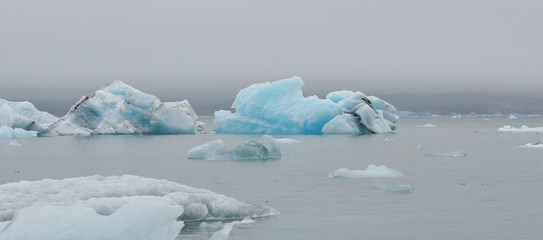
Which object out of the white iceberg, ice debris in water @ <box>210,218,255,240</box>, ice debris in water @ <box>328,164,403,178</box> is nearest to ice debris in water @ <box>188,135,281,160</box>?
ice debris in water @ <box>328,164,403,178</box>

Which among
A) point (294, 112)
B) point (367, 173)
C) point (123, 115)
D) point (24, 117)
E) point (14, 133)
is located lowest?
point (14, 133)

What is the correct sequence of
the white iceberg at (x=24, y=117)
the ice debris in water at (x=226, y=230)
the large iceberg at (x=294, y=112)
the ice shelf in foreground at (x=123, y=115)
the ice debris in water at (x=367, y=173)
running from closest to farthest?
→ the ice debris in water at (x=226, y=230), the ice debris in water at (x=367, y=173), the large iceberg at (x=294, y=112), the ice shelf in foreground at (x=123, y=115), the white iceberg at (x=24, y=117)

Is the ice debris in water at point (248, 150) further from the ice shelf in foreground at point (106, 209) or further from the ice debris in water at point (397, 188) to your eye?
the ice shelf in foreground at point (106, 209)

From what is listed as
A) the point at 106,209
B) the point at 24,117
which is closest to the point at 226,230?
the point at 106,209

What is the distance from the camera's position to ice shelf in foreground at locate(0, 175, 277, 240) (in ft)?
20.3

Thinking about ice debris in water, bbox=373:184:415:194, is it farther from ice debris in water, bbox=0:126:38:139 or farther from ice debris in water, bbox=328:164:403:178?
ice debris in water, bbox=0:126:38:139

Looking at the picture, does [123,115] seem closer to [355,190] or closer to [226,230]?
[355,190]

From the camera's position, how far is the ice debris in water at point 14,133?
43719 millimetres

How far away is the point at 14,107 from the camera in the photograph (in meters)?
46.9

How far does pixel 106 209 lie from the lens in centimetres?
809

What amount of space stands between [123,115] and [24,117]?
6942mm

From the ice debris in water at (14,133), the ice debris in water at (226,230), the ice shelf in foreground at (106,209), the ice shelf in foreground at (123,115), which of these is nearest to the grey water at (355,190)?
the ice debris in water at (226,230)

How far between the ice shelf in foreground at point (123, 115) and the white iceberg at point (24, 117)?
1.42 metres

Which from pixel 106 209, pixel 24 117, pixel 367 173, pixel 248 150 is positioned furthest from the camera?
pixel 24 117
